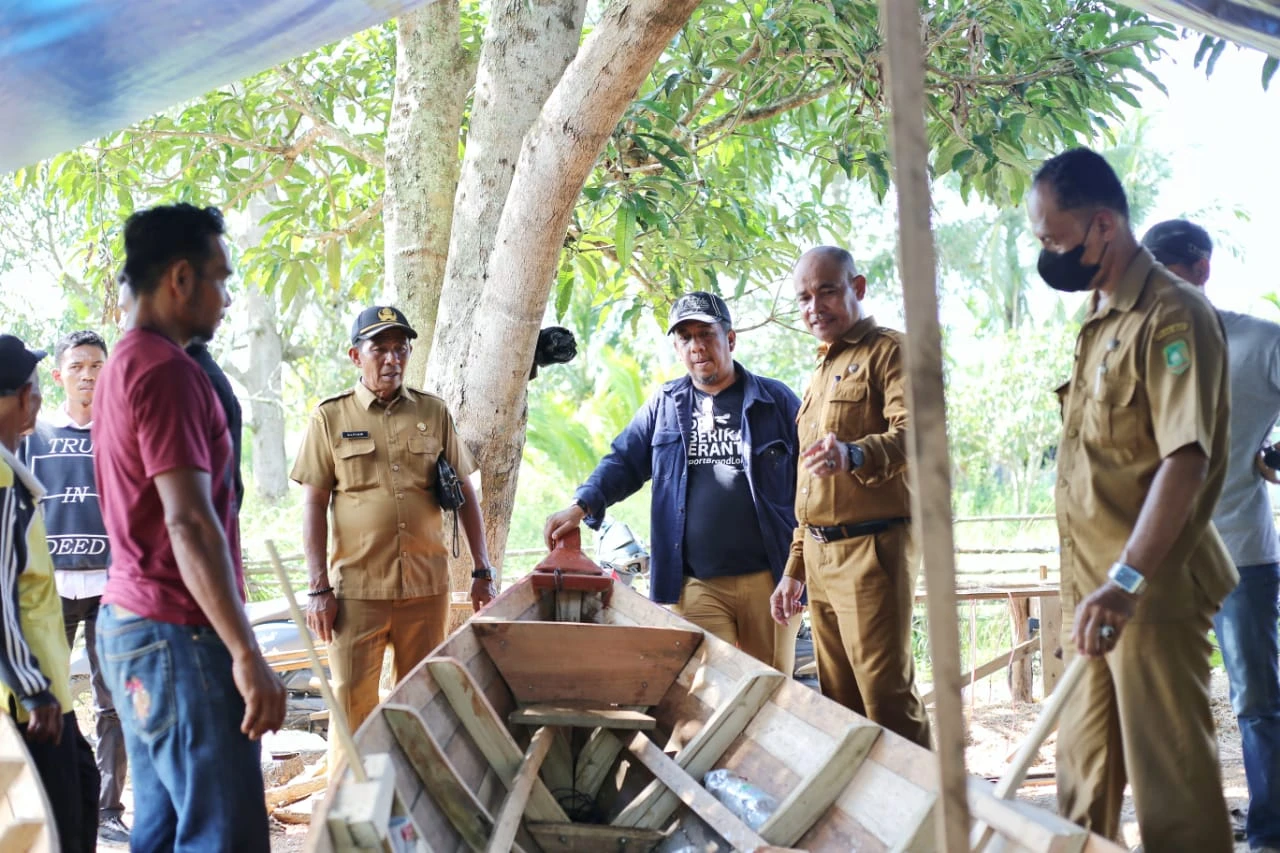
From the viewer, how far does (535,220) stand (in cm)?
478

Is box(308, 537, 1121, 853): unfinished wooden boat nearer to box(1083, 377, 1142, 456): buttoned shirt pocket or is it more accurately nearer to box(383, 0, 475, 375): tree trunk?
box(1083, 377, 1142, 456): buttoned shirt pocket

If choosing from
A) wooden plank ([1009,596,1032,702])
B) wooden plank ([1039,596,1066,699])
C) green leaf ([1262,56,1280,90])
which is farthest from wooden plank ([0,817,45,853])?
wooden plank ([1009,596,1032,702])

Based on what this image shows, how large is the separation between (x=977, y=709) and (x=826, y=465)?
4.38 m

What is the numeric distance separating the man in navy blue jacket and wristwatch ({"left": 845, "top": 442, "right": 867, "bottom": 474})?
103cm

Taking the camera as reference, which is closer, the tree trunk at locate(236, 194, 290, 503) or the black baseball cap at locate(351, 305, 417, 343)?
the black baseball cap at locate(351, 305, 417, 343)

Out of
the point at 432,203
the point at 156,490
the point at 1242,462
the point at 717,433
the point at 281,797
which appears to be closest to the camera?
the point at 156,490

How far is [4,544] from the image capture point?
263cm

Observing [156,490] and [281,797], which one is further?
[281,797]

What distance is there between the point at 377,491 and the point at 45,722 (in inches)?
61.7

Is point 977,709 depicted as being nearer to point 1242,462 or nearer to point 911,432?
point 1242,462

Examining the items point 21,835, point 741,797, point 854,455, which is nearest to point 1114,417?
point 854,455

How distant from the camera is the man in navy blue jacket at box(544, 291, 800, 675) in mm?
4312

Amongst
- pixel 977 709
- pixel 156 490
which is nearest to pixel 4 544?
pixel 156 490

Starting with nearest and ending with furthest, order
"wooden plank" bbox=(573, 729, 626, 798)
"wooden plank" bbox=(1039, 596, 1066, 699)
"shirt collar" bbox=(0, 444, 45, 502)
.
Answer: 1. "shirt collar" bbox=(0, 444, 45, 502)
2. "wooden plank" bbox=(573, 729, 626, 798)
3. "wooden plank" bbox=(1039, 596, 1066, 699)
